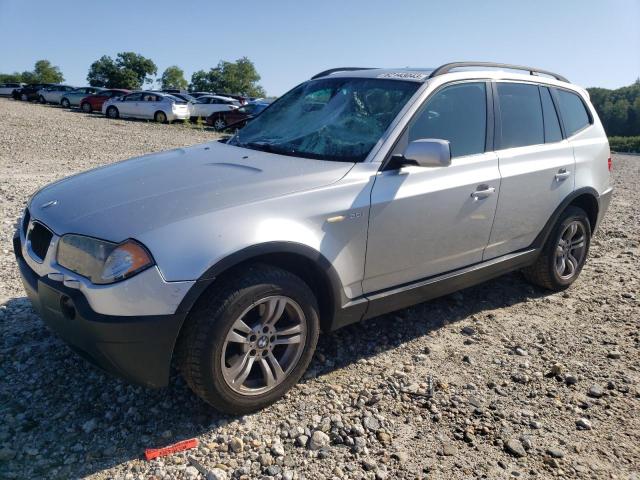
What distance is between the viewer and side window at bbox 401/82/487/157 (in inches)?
144

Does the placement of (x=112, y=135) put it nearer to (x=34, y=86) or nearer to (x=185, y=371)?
(x=185, y=371)

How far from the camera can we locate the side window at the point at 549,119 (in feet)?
15.2

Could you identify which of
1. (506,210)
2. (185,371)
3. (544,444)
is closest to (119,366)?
(185,371)

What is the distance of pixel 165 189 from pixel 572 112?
374cm

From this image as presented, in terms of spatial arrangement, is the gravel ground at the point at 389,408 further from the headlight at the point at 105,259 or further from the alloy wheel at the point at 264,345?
the headlight at the point at 105,259

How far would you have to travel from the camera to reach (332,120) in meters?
3.83

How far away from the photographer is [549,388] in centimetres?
350

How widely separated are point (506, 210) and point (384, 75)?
52.6 inches

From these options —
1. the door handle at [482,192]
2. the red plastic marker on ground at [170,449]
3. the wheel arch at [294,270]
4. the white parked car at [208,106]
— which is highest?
the white parked car at [208,106]

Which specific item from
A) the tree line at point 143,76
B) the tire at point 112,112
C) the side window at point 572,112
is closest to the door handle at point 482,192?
the side window at point 572,112

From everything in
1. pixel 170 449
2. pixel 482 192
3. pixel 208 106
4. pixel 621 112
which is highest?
pixel 621 112

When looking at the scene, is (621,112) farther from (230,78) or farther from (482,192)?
(482,192)

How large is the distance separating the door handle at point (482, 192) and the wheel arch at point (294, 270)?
126 cm

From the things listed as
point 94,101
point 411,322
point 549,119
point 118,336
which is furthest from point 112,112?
point 118,336
